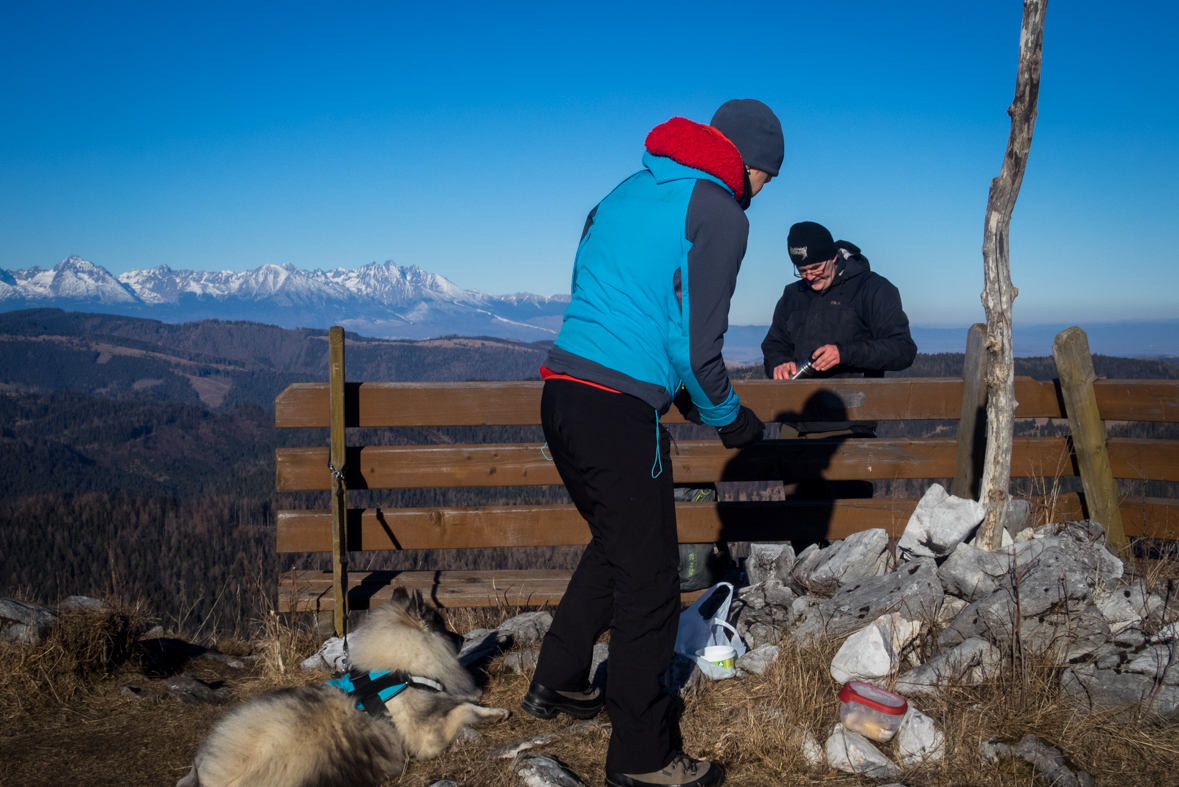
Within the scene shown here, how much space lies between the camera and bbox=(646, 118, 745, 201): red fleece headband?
2326 millimetres

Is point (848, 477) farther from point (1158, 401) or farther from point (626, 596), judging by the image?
point (626, 596)

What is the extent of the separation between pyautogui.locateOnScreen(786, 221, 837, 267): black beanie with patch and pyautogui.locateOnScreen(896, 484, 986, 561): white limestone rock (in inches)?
66.1

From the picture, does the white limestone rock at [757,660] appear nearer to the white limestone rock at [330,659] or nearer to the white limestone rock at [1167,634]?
the white limestone rock at [1167,634]

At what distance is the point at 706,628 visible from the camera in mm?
3727

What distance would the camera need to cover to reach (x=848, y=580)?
3.89m

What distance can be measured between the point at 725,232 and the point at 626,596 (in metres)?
1.25

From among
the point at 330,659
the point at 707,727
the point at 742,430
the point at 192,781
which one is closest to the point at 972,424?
the point at 742,430

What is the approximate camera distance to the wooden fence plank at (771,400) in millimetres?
4285

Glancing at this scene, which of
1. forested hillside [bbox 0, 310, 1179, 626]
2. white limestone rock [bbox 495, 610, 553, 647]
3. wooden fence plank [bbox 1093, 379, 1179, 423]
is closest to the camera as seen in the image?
white limestone rock [bbox 495, 610, 553, 647]

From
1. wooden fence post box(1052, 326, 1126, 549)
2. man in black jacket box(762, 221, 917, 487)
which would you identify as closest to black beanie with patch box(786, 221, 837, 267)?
man in black jacket box(762, 221, 917, 487)

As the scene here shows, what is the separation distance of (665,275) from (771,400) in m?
2.41

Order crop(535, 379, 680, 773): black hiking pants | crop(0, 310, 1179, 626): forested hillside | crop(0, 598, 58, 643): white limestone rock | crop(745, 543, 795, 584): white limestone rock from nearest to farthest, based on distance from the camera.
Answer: crop(535, 379, 680, 773): black hiking pants
crop(0, 598, 58, 643): white limestone rock
crop(745, 543, 795, 584): white limestone rock
crop(0, 310, 1179, 626): forested hillside

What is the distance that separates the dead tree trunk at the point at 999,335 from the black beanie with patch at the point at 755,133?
6.70 ft

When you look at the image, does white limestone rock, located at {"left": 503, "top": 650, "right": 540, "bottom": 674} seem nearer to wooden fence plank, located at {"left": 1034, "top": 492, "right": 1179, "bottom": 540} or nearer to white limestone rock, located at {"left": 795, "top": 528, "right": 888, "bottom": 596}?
white limestone rock, located at {"left": 795, "top": 528, "right": 888, "bottom": 596}
